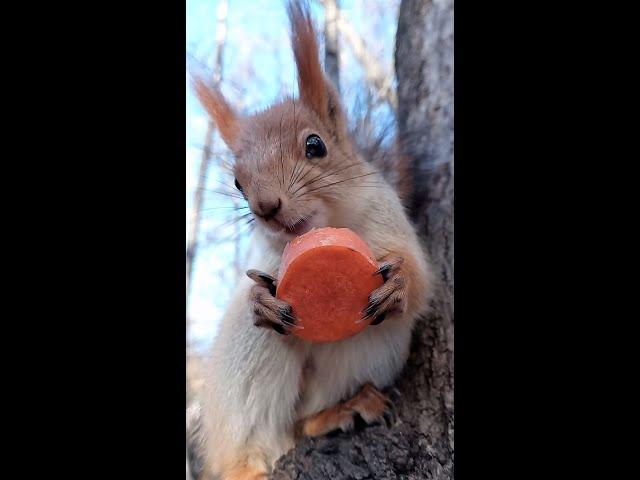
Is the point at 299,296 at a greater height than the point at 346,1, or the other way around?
the point at 346,1

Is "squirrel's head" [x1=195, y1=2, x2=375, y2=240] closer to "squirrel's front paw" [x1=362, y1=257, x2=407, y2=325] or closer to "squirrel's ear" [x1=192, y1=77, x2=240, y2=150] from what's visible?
"squirrel's ear" [x1=192, y1=77, x2=240, y2=150]

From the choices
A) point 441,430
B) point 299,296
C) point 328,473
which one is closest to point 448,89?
point 299,296

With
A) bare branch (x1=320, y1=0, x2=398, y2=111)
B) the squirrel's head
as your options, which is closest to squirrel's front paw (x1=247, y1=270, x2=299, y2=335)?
the squirrel's head

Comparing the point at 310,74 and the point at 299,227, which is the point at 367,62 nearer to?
the point at 310,74

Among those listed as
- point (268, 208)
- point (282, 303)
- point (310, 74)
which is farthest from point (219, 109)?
point (282, 303)

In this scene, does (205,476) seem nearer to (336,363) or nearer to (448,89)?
(336,363)

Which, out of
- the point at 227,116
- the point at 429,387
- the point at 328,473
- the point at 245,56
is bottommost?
the point at 328,473
